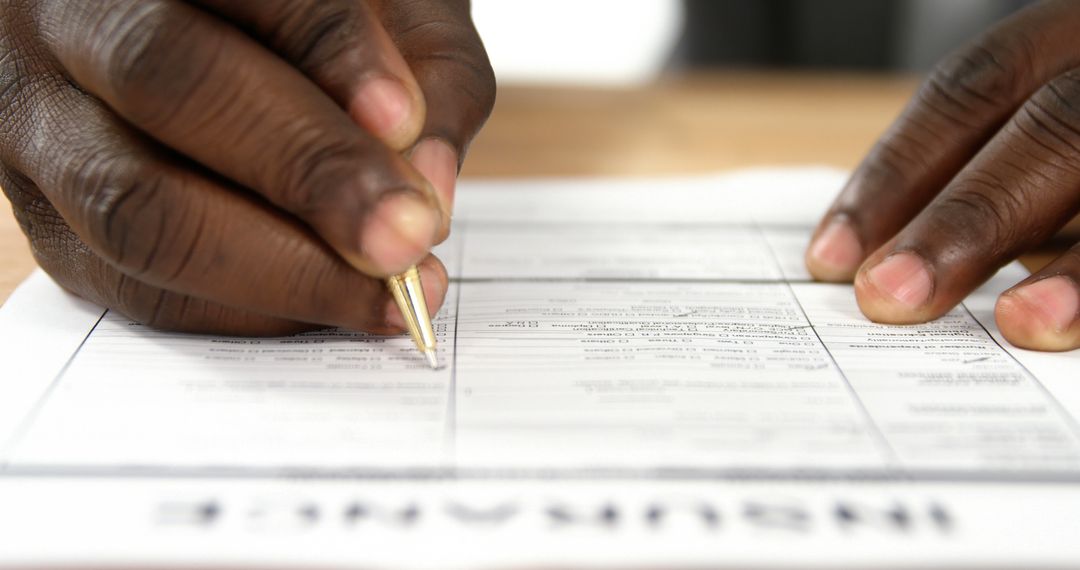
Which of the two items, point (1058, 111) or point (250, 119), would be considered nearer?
point (250, 119)

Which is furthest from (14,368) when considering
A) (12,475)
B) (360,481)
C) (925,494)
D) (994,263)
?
(994,263)

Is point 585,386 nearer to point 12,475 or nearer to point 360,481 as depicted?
point 360,481

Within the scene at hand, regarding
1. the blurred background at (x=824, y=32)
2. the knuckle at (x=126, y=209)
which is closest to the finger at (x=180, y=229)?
the knuckle at (x=126, y=209)

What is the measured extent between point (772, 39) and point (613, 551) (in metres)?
1.20

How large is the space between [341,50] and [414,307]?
13cm

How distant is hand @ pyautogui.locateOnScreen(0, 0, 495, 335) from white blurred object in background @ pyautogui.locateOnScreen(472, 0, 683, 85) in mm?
1636

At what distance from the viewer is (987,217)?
519 millimetres

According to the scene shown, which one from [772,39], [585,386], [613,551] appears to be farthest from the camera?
[772,39]

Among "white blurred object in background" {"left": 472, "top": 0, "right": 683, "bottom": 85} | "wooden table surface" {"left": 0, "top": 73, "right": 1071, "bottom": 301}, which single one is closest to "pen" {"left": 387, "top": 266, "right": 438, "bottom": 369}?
"wooden table surface" {"left": 0, "top": 73, "right": 1071, "bottom": 301}

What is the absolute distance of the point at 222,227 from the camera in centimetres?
43

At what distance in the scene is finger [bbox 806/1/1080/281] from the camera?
23.2 inches

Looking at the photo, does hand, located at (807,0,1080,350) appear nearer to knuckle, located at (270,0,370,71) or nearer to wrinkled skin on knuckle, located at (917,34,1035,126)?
wrinkled skin on knuckle, located at (917,34,1035,126)

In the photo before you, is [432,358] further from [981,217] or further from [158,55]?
[981,217]

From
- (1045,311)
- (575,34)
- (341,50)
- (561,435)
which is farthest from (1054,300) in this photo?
(575,34)
